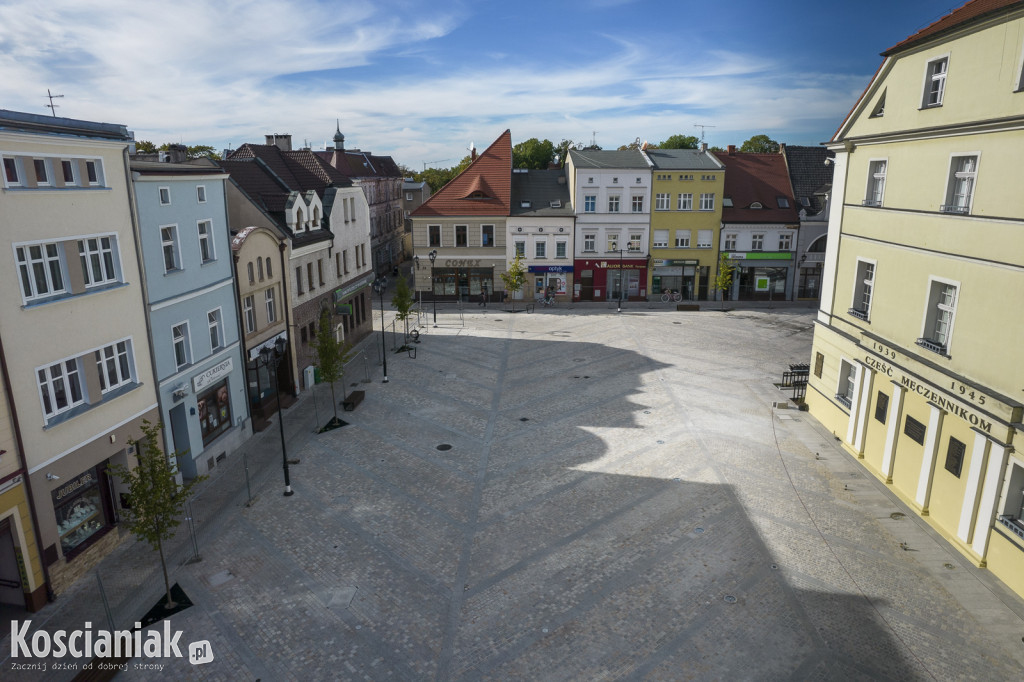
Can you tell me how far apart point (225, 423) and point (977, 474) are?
22.6 m

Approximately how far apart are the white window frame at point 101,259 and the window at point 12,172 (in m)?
1.99

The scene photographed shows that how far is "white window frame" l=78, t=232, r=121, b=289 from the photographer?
15.2 meters

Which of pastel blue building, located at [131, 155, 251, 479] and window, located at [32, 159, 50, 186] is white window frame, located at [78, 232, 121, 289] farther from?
window, located at [32, 159, 50, 186]

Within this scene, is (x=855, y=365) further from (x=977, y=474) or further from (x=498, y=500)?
(x=498, y=500)

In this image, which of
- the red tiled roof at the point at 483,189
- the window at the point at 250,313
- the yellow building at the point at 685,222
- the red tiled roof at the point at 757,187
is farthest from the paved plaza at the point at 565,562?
the red tiled roof at the point at 757,187

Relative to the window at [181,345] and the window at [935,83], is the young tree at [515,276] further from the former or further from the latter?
the window at [935,83]

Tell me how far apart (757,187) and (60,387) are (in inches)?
1916

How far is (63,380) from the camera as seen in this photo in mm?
14609

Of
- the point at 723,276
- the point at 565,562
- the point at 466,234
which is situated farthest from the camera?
the point at 466,234

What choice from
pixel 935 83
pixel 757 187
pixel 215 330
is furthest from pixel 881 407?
pixel 757 187

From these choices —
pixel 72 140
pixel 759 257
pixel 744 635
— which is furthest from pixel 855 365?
pixel 759 257

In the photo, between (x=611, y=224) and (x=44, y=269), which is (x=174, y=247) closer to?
(x=44, y=269)

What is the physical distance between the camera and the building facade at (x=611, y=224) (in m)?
48.2

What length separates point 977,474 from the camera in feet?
49.0
